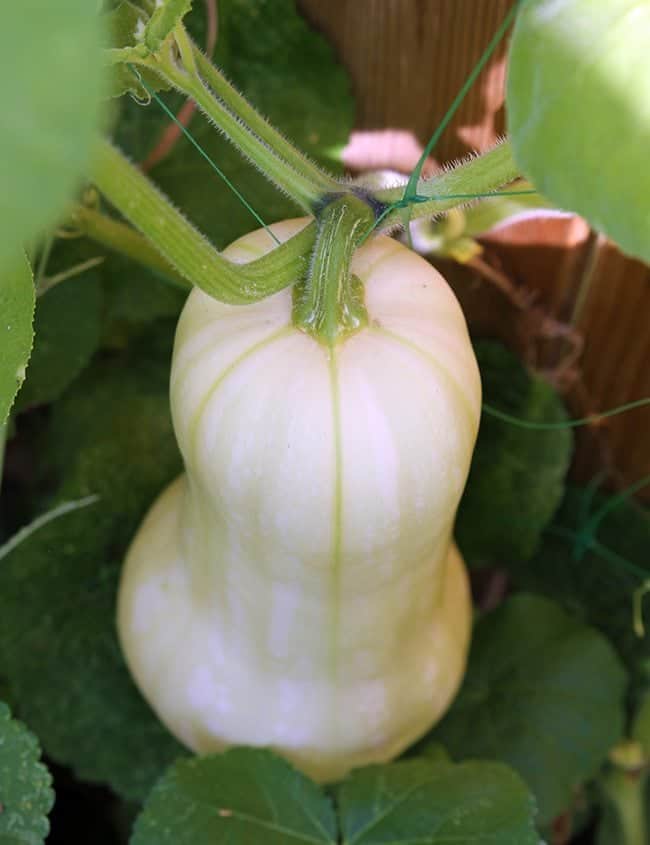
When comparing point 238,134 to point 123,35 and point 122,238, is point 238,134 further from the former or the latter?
point 122,238

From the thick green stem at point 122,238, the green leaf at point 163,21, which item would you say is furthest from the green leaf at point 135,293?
the green leaf at point 163,21

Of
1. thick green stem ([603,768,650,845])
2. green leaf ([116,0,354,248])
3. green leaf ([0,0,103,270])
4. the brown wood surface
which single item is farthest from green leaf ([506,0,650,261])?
thick green stem ([603,768,650,845])

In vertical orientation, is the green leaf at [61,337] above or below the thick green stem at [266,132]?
below

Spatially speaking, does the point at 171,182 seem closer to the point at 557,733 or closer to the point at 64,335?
the point at 64,335

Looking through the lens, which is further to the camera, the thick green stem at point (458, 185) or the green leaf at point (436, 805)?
the green leaf at point (436, 805)

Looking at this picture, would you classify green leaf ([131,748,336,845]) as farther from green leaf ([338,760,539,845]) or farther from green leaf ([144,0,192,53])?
green leaf ([144,0,192,53])

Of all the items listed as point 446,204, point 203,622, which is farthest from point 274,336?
point 203,622

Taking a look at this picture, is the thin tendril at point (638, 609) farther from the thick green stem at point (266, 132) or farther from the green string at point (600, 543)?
the thick green stem at point (266, 132)
